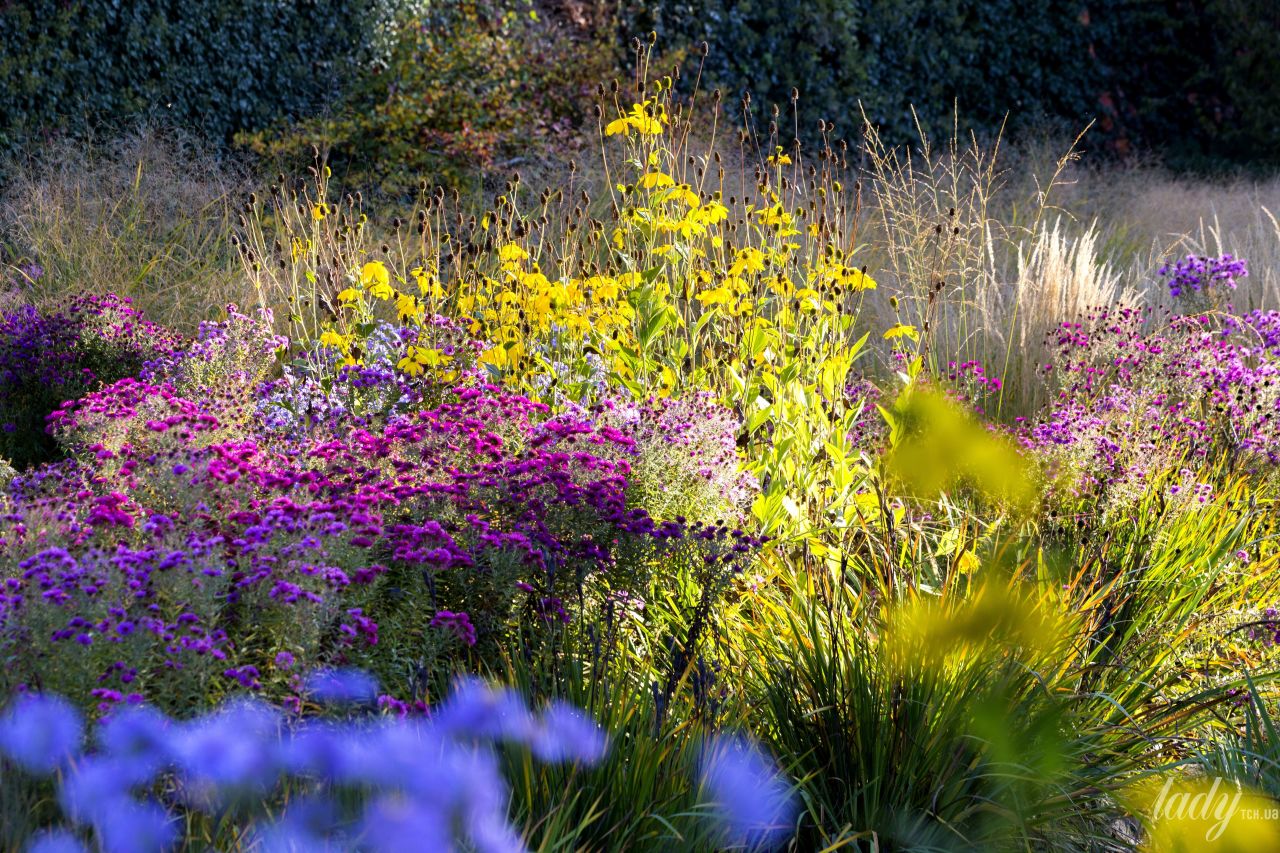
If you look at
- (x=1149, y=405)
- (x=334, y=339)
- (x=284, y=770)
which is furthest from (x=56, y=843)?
(x=1149, y=405)

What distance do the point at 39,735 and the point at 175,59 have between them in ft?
26.0

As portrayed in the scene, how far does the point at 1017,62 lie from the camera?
43.0ft

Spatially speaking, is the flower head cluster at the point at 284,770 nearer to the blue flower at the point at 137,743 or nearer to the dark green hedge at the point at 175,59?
the blue flower at the point at 137,743

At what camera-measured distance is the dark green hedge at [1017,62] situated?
11000 mm

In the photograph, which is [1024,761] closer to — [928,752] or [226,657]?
[928,752]

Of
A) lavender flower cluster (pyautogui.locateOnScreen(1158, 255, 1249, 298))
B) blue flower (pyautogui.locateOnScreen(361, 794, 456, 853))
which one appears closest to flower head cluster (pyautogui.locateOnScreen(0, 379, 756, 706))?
blue flower (pyautogui.locateOnScreen(361, 794, 456, 853))

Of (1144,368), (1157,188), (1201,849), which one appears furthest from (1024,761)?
(1157,188)

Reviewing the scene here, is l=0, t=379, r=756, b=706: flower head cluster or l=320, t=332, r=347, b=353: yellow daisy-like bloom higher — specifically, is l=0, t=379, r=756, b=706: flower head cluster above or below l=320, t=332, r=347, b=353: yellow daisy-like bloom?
above

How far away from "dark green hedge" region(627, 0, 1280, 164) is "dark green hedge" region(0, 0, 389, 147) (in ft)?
9.51

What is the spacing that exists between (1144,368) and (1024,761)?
117 inches

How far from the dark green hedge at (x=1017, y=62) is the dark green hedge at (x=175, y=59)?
114 inches

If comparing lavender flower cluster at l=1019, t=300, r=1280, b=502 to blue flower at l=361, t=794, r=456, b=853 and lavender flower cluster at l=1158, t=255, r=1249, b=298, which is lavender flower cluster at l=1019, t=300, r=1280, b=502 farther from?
blue flower at l=361, t=794, r=456, b=853

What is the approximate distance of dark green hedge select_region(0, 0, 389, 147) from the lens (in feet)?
26.3

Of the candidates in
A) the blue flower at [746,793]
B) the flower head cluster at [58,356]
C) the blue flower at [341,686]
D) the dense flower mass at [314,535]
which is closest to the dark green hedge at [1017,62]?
the flower head cluster at [58,356]
